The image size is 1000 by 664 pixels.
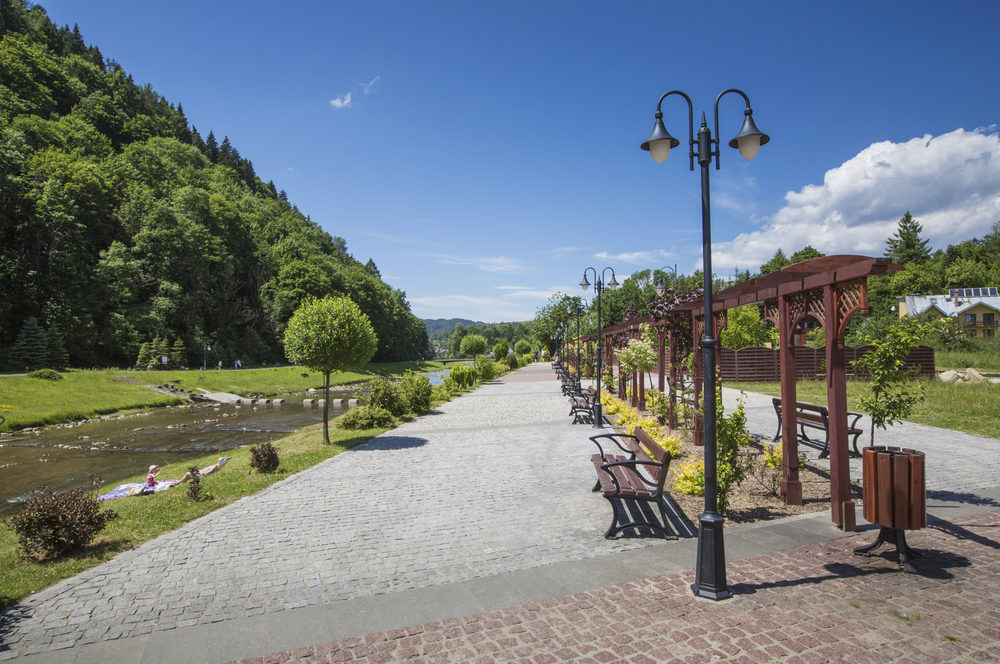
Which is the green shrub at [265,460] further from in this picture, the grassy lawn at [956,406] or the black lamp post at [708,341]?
the grassy lawn at [956,406]

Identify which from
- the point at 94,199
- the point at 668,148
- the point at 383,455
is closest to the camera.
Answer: the point at 668,148

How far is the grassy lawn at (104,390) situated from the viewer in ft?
71.8

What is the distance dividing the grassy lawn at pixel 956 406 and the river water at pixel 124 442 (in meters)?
18.5

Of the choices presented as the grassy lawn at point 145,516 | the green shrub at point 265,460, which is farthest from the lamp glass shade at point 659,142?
the green shrub at point 265,460

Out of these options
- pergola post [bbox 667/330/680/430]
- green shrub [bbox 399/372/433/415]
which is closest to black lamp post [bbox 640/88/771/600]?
pergola post [bbox 667/330/680/430]

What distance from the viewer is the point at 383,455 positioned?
1022cm

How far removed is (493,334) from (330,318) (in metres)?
187

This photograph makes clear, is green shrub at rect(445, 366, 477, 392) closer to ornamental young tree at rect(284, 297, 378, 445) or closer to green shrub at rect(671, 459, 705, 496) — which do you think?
ornamental young tree at rect(284, 297, 378, 445)

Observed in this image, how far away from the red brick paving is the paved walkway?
0.09 meters

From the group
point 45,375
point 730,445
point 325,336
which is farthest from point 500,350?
point 730,445

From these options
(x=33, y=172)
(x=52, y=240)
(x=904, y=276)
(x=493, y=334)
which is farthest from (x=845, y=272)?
(x=493, y=334)

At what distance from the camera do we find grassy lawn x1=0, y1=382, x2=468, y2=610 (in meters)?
4.60

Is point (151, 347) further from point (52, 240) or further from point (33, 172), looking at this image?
point (33, 172)

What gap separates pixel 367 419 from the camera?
14227 mm
